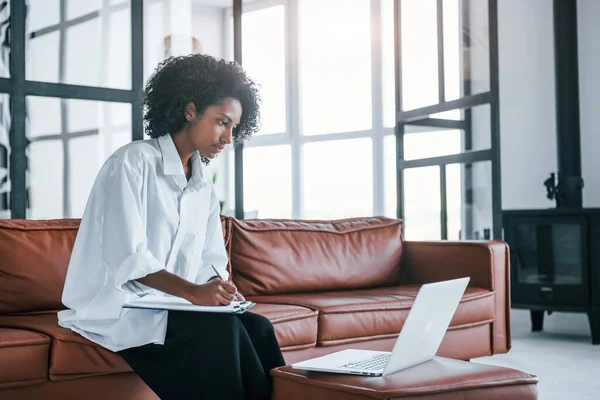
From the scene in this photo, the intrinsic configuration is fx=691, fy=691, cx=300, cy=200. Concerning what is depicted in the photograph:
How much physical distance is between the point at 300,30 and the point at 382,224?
4.60m

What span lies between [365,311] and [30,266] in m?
1.26

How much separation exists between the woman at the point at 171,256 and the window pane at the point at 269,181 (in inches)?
221

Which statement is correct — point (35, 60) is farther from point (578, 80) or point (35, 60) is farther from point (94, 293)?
point (578, 80)

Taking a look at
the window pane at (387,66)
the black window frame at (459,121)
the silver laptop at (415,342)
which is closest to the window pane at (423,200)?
the black window frame at (459,121)

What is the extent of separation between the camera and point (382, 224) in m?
3.55

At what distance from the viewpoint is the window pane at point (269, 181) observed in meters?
7.89

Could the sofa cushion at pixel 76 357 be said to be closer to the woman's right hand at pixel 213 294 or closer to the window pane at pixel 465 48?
the woman's right hand at pixel 213 294

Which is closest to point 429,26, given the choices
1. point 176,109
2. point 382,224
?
point 382,224

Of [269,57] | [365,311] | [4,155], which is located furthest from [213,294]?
[269,57]

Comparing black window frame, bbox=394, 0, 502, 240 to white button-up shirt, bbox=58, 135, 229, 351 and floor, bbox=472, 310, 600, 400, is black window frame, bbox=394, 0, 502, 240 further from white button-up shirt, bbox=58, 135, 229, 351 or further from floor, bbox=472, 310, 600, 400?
white button-up shirt, bbox=58, 135, 229, 351

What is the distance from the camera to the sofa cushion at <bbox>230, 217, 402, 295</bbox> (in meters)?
3.03

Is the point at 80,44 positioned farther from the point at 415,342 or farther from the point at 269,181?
the point at 269,181

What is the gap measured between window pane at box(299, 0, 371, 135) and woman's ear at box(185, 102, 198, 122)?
5.21m

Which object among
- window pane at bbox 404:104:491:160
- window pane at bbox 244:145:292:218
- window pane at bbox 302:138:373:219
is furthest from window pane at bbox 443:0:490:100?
window pane at bbox 244:145:292:218
